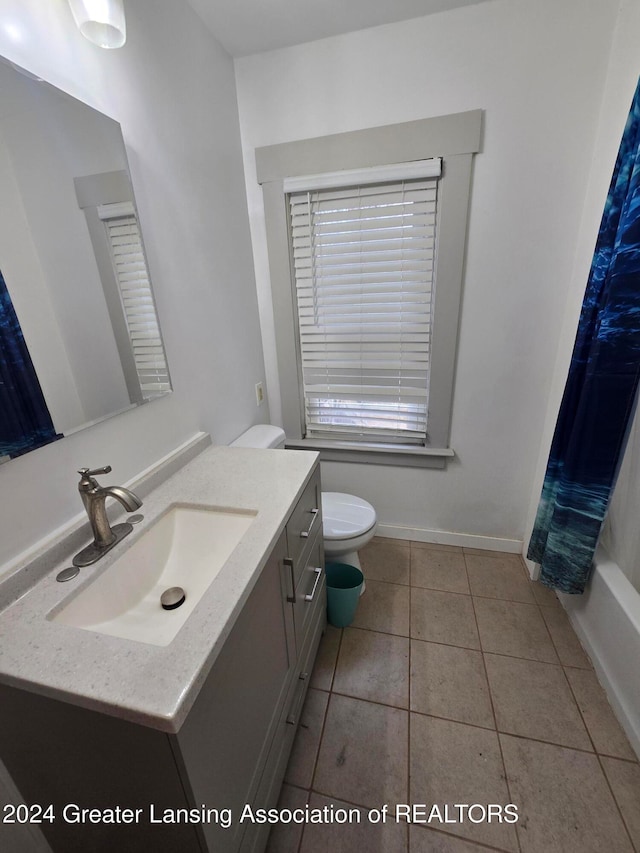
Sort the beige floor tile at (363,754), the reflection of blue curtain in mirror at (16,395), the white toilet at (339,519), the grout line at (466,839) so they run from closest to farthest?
the reflection of blue curtain in mirror at (16,395), the grout line at (466,839), the beige floor tile at (363,754), the white toilet at (339,519)

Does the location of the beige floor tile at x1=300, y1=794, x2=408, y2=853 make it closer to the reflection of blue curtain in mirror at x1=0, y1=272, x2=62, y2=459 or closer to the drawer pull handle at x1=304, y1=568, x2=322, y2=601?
the drawer pull handle at x1=304, y1=568, x2=322, y2=601

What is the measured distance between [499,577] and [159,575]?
170 cm

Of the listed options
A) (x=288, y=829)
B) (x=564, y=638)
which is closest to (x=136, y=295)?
(x=288, y=829)

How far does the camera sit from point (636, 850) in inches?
36.6

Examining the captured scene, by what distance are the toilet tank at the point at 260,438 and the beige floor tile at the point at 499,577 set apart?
126cm

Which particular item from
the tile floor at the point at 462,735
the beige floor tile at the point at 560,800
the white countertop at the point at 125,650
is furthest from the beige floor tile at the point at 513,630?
the white countertop at the point at 125,650

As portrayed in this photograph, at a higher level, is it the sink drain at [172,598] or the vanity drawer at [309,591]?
the sink drain at [172,598]

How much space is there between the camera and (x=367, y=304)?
172 cm

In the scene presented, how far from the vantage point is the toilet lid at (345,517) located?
1.52 metres

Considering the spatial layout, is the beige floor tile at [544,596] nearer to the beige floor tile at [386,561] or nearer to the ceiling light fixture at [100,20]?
the beige floor tile at [386,561]

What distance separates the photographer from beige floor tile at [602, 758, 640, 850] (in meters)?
0.97

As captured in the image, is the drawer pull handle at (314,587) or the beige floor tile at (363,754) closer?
the beige floor tile at (363,754)

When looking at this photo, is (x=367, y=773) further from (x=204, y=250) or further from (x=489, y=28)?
(x=489, y=28)

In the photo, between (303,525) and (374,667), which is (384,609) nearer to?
(374,667)
